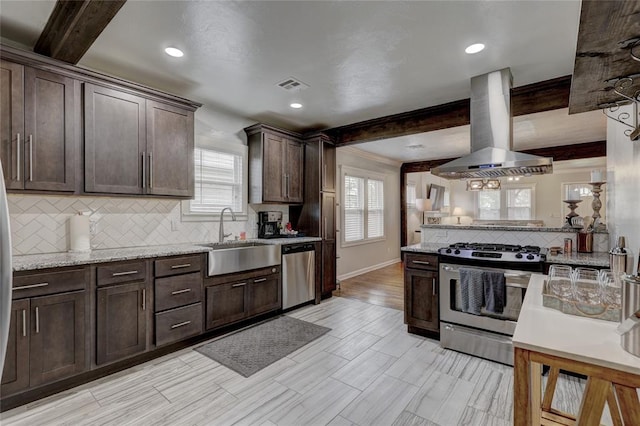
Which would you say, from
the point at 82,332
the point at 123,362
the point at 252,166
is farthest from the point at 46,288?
the point at 252,166

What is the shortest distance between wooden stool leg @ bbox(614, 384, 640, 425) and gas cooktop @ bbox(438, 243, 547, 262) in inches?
68.6

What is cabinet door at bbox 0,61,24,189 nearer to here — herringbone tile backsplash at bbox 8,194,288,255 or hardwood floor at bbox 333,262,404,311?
herringbone tile backsplash at bbox 8,194,288,255

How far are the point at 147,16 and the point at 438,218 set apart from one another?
8592mm

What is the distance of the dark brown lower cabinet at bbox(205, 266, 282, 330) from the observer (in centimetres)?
315

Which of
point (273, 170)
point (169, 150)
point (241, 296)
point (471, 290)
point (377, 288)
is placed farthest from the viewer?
point (377, 288)

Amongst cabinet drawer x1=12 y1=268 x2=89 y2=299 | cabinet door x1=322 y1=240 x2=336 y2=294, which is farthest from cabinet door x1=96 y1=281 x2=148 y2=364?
cabinet door x1=322 y1=240 x2=336 y2=294

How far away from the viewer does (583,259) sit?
248 cm

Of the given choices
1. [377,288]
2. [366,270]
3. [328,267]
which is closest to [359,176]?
[366,270]

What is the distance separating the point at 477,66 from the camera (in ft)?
9.17

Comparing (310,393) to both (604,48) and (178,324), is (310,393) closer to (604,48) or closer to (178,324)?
(178,324)

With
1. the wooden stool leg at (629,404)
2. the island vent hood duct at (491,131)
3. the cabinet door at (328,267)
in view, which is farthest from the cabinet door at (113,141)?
the wooden stool leg at (629,404)

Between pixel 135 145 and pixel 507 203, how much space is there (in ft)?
34.1

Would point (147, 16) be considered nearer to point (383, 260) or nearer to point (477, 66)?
point (477, 66)

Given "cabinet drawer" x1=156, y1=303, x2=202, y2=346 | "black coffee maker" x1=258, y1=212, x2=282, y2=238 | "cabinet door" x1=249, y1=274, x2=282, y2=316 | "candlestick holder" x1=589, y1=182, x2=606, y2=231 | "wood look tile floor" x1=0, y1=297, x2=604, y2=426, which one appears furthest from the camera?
"black coffee maker" x1=258, y1=212, x2=282, y2=238
